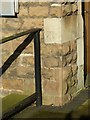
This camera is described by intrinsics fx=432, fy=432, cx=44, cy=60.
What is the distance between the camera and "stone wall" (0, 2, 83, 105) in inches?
200

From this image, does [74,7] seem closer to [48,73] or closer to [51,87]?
[48,73]

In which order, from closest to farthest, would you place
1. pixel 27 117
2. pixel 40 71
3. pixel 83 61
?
1. pixel 27 117
2. pixel 40 71
3. pixel 83 61

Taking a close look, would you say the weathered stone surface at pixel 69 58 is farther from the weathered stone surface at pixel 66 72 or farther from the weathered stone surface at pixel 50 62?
the weathered stone surface at pixel 50 62

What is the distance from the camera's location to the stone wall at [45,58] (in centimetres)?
507

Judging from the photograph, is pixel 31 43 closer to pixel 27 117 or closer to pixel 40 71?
pixel 40 71

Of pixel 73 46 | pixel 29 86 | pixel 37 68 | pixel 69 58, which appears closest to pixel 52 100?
Answer: pixel 29 86

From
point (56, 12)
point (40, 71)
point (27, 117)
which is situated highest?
point (56, 12)

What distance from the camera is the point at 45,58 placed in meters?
5.14

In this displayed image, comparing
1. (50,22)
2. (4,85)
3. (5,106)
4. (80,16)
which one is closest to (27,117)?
(5,106)

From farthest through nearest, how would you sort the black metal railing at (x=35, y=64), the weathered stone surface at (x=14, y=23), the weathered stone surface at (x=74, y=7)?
the weathered stone surface at (x=74, y=7)
the weathered stone surface at (x=14, y=23)
the black metal railing at (x=35, y=64)

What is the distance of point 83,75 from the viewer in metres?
5.72

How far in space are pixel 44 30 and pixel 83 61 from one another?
868mm

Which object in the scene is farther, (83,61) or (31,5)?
(83,61)

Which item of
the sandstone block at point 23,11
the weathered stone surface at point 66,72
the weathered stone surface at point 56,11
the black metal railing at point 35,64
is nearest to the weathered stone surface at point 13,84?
the black metal railing at point 35,64
